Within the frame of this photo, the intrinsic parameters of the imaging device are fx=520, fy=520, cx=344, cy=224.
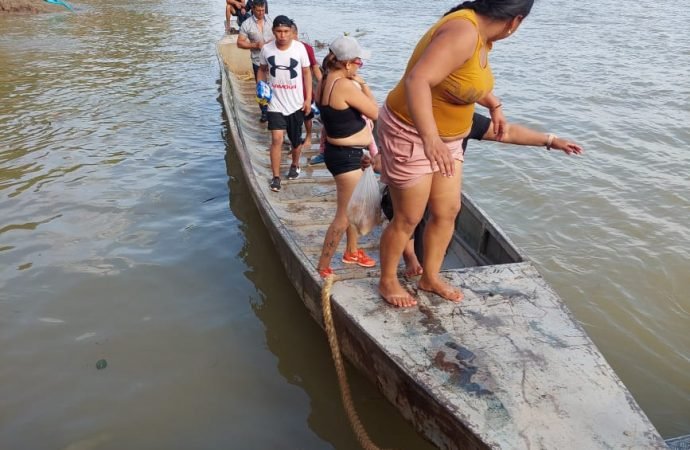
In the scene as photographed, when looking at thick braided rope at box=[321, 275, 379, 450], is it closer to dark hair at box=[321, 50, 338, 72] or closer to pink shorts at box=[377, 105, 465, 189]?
pink shorts at box=[377, 105, 465, 189]

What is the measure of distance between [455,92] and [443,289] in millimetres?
1261

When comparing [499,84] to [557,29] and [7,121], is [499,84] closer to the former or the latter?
[557,29]

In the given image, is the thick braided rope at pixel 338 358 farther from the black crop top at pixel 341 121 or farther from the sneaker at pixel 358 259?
the black crop top at pixel 341 121

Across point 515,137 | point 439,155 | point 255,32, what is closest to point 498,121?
point 515,137

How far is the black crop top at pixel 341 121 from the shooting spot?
349 centimetres

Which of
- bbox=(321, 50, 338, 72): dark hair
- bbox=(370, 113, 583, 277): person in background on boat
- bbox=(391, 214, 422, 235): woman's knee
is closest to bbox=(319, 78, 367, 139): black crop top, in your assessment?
bbox=(321, 50, 338, 72): dark hair

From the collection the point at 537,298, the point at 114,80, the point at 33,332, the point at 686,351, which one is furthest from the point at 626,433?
the point at 114,80

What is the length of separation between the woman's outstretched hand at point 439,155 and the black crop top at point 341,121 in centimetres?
124

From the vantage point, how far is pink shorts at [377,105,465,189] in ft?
8.74

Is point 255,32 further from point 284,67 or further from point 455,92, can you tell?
point 455,92

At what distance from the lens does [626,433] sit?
233 cm

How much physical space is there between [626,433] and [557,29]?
17.6m

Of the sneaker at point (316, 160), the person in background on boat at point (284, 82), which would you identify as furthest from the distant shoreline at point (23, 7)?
the person in background on boat at point (284, 82)

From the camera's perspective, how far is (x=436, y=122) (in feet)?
8.63
